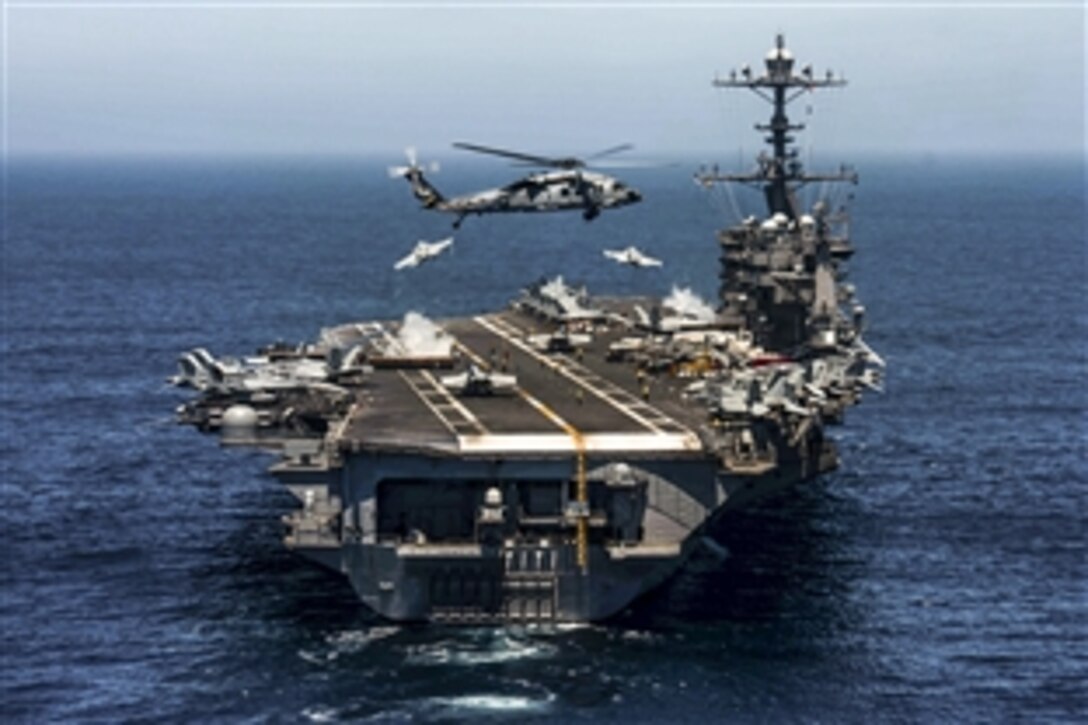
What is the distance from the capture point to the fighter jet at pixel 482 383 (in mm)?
50625

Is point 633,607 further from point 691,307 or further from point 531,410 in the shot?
point 691,307

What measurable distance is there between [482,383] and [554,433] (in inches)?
269

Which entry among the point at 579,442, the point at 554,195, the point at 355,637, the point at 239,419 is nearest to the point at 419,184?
the point at 554,195

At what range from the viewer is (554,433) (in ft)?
145

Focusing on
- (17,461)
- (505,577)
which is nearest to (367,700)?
(505,577)

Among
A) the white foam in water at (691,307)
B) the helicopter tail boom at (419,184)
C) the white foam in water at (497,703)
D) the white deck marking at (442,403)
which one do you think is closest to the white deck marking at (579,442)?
the white deck marking at (442,403)

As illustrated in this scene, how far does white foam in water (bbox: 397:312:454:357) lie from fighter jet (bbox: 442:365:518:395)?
20.1 ft

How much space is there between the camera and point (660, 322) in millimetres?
61469

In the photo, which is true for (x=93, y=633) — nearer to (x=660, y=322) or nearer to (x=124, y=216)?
(x=660, y=322)

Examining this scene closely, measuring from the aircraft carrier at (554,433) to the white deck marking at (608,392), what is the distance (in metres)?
0.13

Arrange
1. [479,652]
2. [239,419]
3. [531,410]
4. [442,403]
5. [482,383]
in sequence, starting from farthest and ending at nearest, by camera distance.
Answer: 1. [482,383]
2. [442,403]
3. [531,410]
4. [239,419]
5. [479,652]

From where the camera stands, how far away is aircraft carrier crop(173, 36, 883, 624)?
40.9 metres

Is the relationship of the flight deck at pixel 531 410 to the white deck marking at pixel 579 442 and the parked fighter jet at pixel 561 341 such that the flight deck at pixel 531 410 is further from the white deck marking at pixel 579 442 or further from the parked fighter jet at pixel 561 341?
the parked fighter jet at pixel 561 341

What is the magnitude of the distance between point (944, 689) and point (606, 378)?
19166 mm
